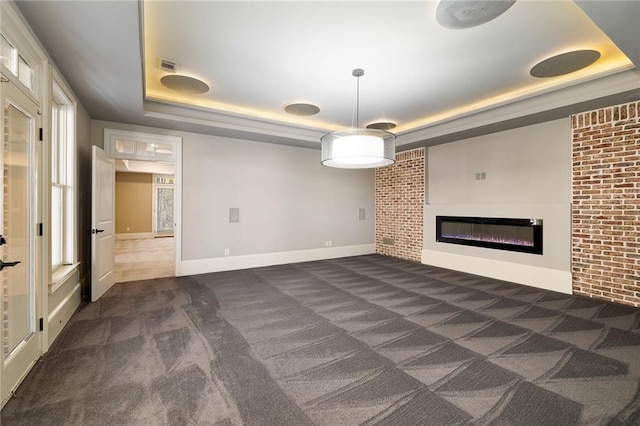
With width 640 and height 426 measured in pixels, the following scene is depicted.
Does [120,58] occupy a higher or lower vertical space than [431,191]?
higher

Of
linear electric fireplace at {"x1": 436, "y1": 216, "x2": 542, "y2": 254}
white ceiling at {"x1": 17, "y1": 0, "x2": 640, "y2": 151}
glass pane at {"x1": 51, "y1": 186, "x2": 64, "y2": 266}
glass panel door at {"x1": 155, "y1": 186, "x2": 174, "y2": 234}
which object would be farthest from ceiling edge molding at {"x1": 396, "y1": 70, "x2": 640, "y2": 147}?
glass panel door at {"x1": 155, "y1": 186, "x2": 174, "y2": 234}

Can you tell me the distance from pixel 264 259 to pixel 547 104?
5.42m

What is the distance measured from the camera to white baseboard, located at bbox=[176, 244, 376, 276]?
5.38 meters

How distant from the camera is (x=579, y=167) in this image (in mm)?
4188

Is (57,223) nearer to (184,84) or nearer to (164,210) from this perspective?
(184,84)

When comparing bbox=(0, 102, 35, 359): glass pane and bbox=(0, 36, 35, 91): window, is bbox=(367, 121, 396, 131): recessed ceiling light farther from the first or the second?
bbox=(0, 102, 35, 359): glass pane

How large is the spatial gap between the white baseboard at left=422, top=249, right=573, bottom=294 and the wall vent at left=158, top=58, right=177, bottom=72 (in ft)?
18.7

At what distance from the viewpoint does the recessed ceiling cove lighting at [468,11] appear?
2236 millimetres

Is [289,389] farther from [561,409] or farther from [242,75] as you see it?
[242,75]

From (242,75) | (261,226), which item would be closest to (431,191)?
(261,226)

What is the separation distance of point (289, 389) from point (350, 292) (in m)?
2.38

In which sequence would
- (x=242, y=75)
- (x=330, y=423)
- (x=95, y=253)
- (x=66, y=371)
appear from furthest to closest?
(x=95, y=253)
(x=242, y=75)
(x=66, y=371)
(x=330, y=423)

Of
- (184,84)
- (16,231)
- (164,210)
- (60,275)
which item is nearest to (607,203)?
(184,84)

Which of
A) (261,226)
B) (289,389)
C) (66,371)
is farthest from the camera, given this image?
(261,226)
